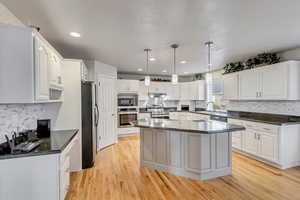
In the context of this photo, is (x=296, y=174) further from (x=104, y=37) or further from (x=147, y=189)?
(x=104, y=37)

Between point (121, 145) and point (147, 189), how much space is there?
2559 mm

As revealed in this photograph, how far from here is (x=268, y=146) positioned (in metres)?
3.35

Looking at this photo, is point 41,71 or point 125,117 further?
point 125,117

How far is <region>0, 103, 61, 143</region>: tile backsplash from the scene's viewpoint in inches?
77.5

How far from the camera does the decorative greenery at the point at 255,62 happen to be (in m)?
3.83

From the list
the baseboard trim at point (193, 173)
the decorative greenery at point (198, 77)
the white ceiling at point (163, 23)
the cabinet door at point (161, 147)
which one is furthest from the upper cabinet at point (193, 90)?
the cabinet door at point (161, 147)

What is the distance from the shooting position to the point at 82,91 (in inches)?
127

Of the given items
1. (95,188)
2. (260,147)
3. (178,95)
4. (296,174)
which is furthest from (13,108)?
(178,95)

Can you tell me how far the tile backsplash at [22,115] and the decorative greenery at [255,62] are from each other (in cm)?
490

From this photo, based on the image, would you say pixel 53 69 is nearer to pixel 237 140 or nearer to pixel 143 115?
pixel 143 115

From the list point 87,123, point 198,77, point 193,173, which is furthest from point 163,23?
point 198,77

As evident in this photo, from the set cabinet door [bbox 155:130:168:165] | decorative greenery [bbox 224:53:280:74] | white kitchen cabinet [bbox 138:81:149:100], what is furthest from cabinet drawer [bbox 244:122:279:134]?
white kitchen cabinet [bbox 138:81:149:100]

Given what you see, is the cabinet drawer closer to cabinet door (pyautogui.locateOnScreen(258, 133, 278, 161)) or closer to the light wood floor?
cabinet door (pyautogui.locateOnScreen(258, 133, 278, 161))

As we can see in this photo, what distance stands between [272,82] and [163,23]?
3.12 metres
